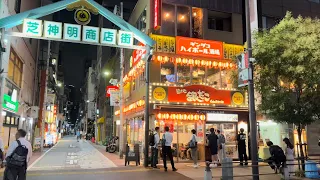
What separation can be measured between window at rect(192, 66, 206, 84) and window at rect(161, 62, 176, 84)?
1522 mm

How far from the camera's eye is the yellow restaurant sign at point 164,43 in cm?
1839

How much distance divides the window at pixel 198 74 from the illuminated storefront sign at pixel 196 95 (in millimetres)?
1025

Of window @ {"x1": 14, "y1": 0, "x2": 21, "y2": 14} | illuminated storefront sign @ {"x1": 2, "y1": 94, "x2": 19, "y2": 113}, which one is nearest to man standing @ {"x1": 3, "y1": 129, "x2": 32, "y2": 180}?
illuminated storefront sign @ {"x1": 2, "y1": 94, "x2": 19, "y2": 113}

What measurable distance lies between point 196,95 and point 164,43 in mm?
3850

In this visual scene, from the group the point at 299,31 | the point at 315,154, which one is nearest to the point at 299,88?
the point at 299,31

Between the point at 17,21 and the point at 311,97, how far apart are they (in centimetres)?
1316

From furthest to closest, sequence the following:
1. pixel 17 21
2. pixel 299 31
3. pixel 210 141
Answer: pixel 210 141
pixel 17 21
pixel 299 31

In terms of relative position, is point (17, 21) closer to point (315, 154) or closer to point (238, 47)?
point (238, 47)

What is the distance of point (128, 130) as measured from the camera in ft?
82.4

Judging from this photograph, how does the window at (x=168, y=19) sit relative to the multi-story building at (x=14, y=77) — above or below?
above

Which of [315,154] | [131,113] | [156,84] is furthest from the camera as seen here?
[131,113]

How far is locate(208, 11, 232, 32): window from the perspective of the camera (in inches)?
829

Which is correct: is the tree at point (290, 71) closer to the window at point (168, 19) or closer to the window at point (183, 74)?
the window at point (183, 74)

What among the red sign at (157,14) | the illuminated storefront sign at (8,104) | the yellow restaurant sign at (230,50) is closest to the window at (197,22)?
the yellow restaurant sign at (230,50)
